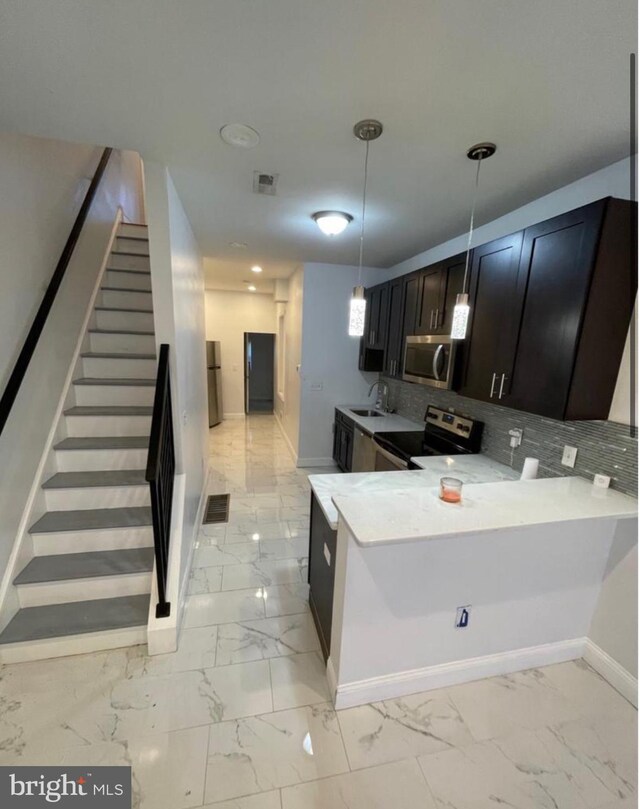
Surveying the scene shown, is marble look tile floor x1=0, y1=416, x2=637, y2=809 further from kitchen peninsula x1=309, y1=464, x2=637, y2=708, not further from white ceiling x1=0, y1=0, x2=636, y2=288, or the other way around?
white ceiling x1=0, y1=0, x2=636, y2=288

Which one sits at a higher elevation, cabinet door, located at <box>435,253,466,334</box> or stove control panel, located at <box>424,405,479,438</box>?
cabinet door, located at <box>435,253,466,334</box>

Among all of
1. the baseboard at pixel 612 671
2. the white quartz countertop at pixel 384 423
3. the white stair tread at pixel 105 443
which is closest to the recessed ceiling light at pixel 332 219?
the white quartz countertop at pixel 384 423

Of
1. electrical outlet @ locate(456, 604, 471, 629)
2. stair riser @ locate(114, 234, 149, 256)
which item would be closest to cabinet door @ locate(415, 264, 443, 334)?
electrical outlet @ locate(456, 604, 471, 629)

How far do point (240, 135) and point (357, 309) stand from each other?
3.27ft

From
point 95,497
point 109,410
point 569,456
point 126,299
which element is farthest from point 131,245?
point 569,456

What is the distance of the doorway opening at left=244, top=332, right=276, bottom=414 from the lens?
7.23m

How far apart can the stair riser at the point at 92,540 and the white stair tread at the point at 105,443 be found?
0.57 m

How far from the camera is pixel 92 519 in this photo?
2086 millimetres

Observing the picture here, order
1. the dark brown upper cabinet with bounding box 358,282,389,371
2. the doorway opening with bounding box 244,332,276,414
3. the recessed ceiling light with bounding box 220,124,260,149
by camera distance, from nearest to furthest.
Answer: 1. the recessed ceiling light with bounding box 220,124,260,149
2. the dark brown upper cabinet with bounding box 358,282,389,371
3. the doorway opening with bounding box 244,332,276,414

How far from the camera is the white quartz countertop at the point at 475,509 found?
1286mm

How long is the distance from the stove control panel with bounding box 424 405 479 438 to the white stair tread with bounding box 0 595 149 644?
2.50 metres

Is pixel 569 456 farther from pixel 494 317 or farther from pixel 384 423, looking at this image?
pixel 384 423

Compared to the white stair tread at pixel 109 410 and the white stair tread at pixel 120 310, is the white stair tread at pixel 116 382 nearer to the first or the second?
the white stair tread at pixel 109 410

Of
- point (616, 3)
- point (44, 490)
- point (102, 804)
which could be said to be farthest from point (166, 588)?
point (616, 3)
